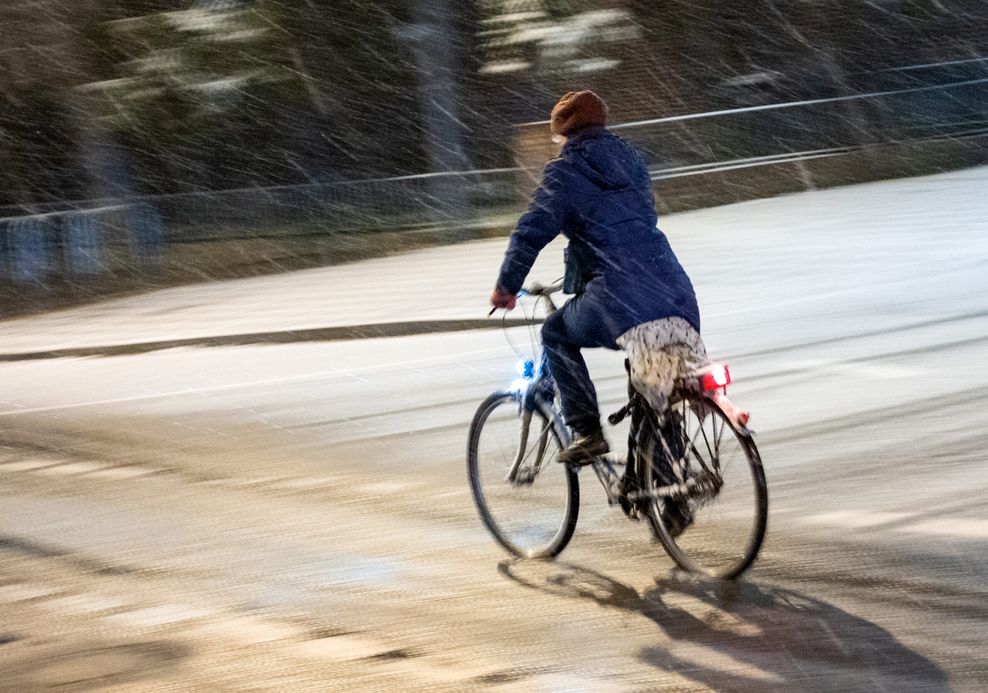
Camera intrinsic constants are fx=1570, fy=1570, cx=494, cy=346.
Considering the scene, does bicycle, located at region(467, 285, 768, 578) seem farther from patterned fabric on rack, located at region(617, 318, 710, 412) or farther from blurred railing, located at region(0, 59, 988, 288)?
blurred railing, located at region(0, 59, 988, 288)

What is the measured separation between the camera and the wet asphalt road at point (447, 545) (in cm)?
512

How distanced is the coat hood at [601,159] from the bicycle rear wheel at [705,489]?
2.78ft

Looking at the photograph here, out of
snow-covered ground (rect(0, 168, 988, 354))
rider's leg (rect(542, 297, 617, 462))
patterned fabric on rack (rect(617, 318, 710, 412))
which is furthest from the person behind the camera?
snow-covered ground (rect(0, 168, 988, 354))

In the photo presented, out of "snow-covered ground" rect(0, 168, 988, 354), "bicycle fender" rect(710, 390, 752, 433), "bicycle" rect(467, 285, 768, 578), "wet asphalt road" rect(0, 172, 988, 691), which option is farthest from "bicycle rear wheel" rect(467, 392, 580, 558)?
"snow-covered ground" rect(0, 168, 988, 354)

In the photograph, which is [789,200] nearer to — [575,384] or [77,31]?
[77,31]

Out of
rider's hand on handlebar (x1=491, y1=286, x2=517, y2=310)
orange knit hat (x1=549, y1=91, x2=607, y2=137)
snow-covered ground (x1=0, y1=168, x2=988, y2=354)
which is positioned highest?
orange knit hat (x1=549, y1=91, x2=607, y2=137)

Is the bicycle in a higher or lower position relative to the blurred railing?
higher

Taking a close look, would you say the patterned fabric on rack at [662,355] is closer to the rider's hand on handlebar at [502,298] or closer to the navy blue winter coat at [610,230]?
the navy blue winter coat at [610,230]

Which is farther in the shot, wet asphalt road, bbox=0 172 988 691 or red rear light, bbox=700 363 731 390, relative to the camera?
red rear light, bbox=700 363 731 390

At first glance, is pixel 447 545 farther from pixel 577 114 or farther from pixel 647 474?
pixel 577 114

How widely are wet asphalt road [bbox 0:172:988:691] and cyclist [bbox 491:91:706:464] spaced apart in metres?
0.89

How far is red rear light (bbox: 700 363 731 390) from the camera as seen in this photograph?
5574 millimetres

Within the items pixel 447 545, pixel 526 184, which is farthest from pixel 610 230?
pixel 526 184

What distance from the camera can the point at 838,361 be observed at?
10.4 meters
